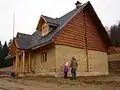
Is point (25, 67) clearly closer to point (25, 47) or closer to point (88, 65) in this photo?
point (25, 47)

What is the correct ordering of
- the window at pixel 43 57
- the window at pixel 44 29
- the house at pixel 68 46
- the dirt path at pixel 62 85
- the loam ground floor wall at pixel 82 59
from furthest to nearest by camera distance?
1. the window at pixel 44 29
2. the window at pixel 43 57
3. the house at pixel 68 46
4. the loam ground floor wall at pixel 82 59
5. the dirt path at pixel 62 85

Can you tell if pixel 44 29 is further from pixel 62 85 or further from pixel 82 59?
pixel 62 85

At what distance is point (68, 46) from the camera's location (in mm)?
21703

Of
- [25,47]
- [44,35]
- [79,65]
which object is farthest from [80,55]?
[25,47]

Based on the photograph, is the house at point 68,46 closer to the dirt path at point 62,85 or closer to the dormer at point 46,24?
the dormer at point 46,24

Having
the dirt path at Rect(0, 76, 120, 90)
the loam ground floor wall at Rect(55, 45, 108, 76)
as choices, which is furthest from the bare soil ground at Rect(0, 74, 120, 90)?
the loam ground floor wall at Rect(55, 45, 108, 76)

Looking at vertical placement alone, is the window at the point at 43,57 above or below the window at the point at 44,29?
below

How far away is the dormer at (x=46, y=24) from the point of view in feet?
74.3

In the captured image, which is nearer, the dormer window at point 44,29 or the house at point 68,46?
the house at point 68,46

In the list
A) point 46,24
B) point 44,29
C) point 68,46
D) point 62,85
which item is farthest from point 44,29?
point 62,85

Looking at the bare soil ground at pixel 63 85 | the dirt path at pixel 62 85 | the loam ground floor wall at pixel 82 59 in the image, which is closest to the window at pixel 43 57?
the loam ground floor wall at pixel 82 59

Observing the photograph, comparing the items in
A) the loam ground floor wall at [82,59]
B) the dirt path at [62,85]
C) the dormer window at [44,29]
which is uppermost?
the dormer window at [44,29]

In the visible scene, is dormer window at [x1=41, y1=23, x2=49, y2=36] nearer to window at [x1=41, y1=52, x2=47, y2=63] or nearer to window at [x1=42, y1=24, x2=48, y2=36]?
window at [x1=42, y1=24, x2=48, y2=36]

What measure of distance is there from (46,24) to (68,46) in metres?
3.33
